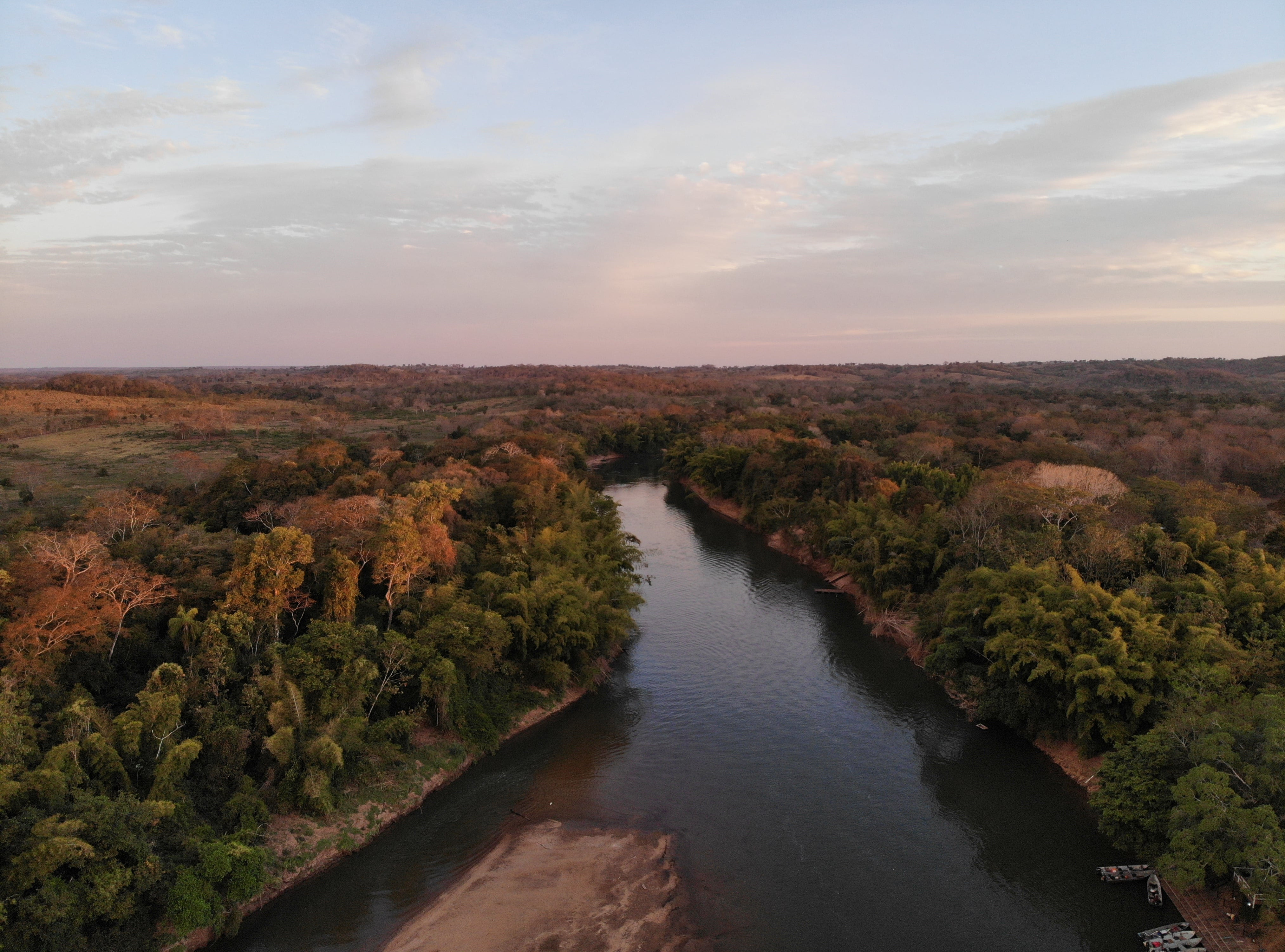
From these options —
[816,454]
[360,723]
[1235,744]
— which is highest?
[816,454]

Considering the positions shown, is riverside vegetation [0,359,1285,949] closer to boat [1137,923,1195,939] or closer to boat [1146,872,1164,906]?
boat [1146,872,1164,906]

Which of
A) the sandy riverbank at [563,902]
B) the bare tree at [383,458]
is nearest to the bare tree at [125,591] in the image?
the sandy riverbank at [563,902]

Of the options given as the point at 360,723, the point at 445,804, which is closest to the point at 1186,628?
the point at 445,804

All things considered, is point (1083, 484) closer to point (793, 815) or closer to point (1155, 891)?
point (1155, 891)

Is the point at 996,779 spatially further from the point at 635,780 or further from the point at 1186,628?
the point at 635,780

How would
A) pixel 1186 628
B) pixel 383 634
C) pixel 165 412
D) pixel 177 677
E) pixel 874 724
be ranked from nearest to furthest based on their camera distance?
pixel 177 677, pixel 1186 628, pixel 383 634, pixel 874 724, pixel 165 412

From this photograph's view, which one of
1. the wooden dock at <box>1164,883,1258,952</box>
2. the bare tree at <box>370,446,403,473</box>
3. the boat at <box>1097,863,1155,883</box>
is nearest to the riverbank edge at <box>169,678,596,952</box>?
the boat at <box>1097,863,1155,883</box>

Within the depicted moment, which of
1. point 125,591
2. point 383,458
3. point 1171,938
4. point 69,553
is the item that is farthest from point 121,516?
point 1171,938
